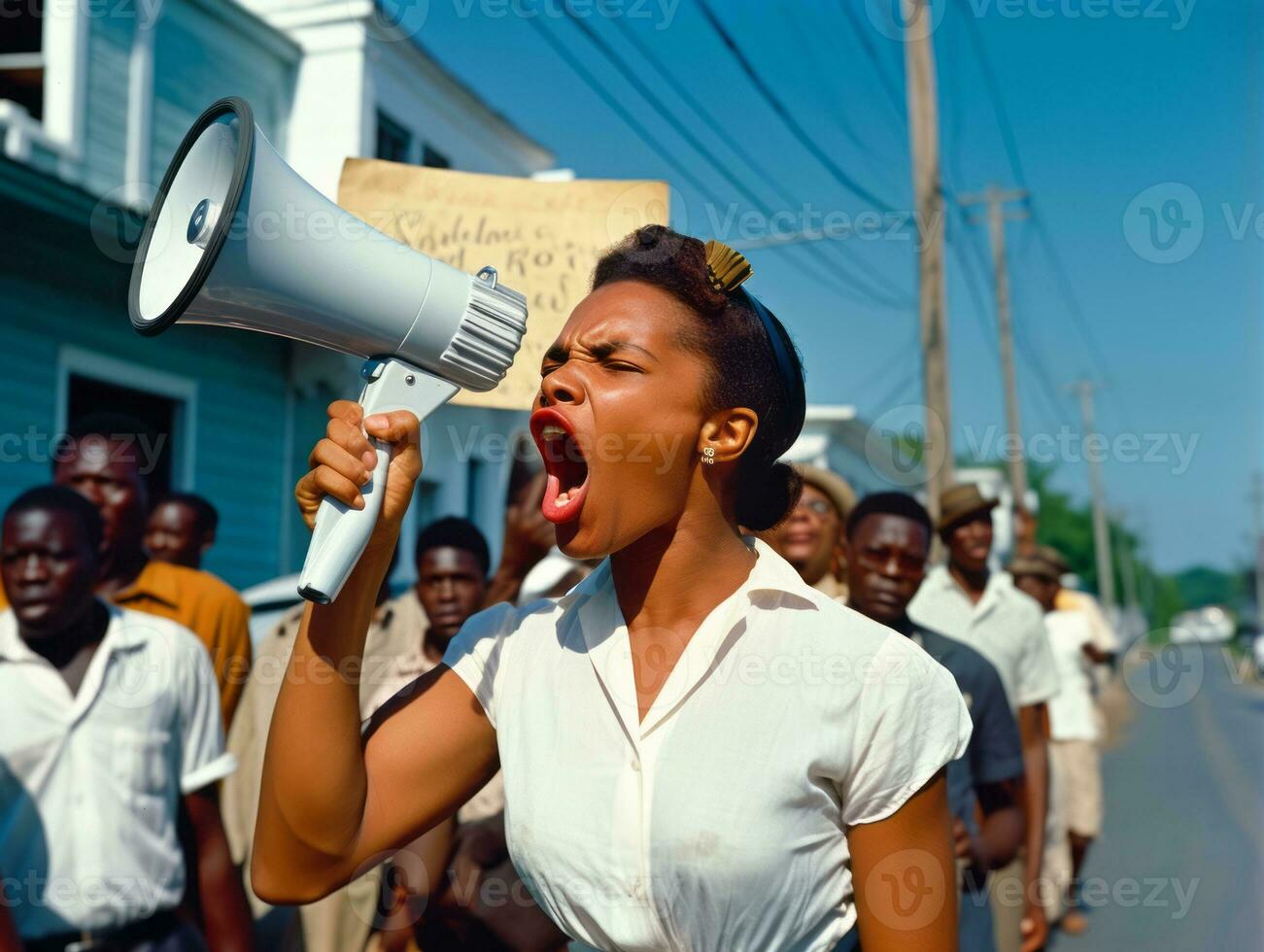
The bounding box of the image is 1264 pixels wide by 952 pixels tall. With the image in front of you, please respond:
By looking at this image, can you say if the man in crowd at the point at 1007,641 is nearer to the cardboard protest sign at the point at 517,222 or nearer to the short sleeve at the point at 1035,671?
the short sleeve at the point at 1035,671

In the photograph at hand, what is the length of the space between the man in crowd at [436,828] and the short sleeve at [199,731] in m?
0.25

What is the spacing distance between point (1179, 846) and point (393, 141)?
9.63 m

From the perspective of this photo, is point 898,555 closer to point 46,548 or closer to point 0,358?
point 46,548

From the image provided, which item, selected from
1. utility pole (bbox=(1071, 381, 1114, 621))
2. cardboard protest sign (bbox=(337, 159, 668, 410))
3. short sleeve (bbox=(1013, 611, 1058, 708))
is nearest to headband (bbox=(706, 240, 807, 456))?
cardboard protest sign (bbox=(337, 159, 668, 410))

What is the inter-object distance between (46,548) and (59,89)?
24.5ft

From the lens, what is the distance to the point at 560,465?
1.80 meters

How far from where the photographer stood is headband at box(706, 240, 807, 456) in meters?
1.80

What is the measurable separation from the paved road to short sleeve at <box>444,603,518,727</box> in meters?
4.45

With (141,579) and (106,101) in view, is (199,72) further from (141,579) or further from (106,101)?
(141,579)

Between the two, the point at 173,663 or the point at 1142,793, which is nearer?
the point at 173,663

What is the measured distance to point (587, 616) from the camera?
74.0 inches

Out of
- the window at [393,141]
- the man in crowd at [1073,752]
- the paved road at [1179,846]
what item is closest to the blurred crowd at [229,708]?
the paved road at [1179,846]

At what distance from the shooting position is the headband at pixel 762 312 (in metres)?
1.80

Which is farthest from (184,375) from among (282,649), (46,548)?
(46,548)
